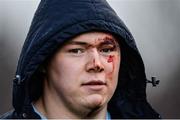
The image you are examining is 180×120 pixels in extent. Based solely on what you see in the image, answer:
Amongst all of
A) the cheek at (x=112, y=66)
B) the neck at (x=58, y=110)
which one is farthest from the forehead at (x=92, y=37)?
the neck at (x=58, y=110)

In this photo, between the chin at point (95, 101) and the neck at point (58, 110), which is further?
the neck at point (58, 110)

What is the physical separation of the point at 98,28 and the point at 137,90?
0.64 metres

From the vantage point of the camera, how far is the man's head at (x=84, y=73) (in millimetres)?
4008

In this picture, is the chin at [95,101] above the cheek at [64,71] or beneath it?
beneath

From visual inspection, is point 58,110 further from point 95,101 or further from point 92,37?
point 92,37

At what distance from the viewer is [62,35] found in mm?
4039

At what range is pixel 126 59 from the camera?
4.44 metres

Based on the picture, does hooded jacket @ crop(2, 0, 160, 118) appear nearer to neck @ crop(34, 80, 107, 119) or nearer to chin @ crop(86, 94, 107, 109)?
neck @ crop(34, 80, 107, 119)

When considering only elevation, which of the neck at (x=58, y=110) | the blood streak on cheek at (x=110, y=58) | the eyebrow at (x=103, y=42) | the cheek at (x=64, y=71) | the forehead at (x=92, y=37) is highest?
the forehead at (x=92, y=37)

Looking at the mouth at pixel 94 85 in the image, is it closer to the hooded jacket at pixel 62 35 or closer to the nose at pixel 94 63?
the nose at pixel 94 63

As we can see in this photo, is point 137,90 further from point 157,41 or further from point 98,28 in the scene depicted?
point 157,41

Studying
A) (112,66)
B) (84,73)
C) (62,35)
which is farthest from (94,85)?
(62,35)

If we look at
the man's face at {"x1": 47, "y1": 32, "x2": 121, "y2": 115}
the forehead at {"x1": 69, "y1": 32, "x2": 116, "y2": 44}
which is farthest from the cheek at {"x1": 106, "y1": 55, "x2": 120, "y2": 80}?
the forehead at {"x1": 69, "y1": 32, "x2": 116, "y2": 44}

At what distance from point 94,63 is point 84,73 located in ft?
0.25
